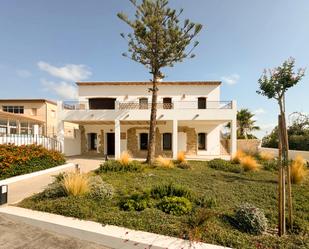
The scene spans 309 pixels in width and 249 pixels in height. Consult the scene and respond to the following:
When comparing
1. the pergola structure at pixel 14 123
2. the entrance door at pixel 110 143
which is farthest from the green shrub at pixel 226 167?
the pergola structure at pixel 14 123

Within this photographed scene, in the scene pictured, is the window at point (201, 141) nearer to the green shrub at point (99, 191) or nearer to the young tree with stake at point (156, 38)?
the young tree with stake at point (156, 38)

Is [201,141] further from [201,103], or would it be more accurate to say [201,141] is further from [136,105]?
[136,105]

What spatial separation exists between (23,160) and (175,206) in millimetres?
7305

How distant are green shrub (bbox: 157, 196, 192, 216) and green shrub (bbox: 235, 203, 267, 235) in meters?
1.08

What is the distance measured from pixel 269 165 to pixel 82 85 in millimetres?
15784

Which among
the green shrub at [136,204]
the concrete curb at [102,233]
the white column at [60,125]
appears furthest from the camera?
the white column at [60,125]

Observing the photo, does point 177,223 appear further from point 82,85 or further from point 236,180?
point 82,85

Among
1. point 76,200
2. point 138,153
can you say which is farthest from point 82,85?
point 76,200

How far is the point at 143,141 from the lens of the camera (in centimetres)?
1805

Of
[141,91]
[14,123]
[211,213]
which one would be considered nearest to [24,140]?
[141,91]

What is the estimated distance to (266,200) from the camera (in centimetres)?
542

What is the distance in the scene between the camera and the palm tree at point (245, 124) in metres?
24.0

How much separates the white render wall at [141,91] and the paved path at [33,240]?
47.3 ft

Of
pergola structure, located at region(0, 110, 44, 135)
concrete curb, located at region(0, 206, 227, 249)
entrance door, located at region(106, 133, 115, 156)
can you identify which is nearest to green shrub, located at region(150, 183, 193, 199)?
concrete curb, located at region(0, 206, 227, 249)
